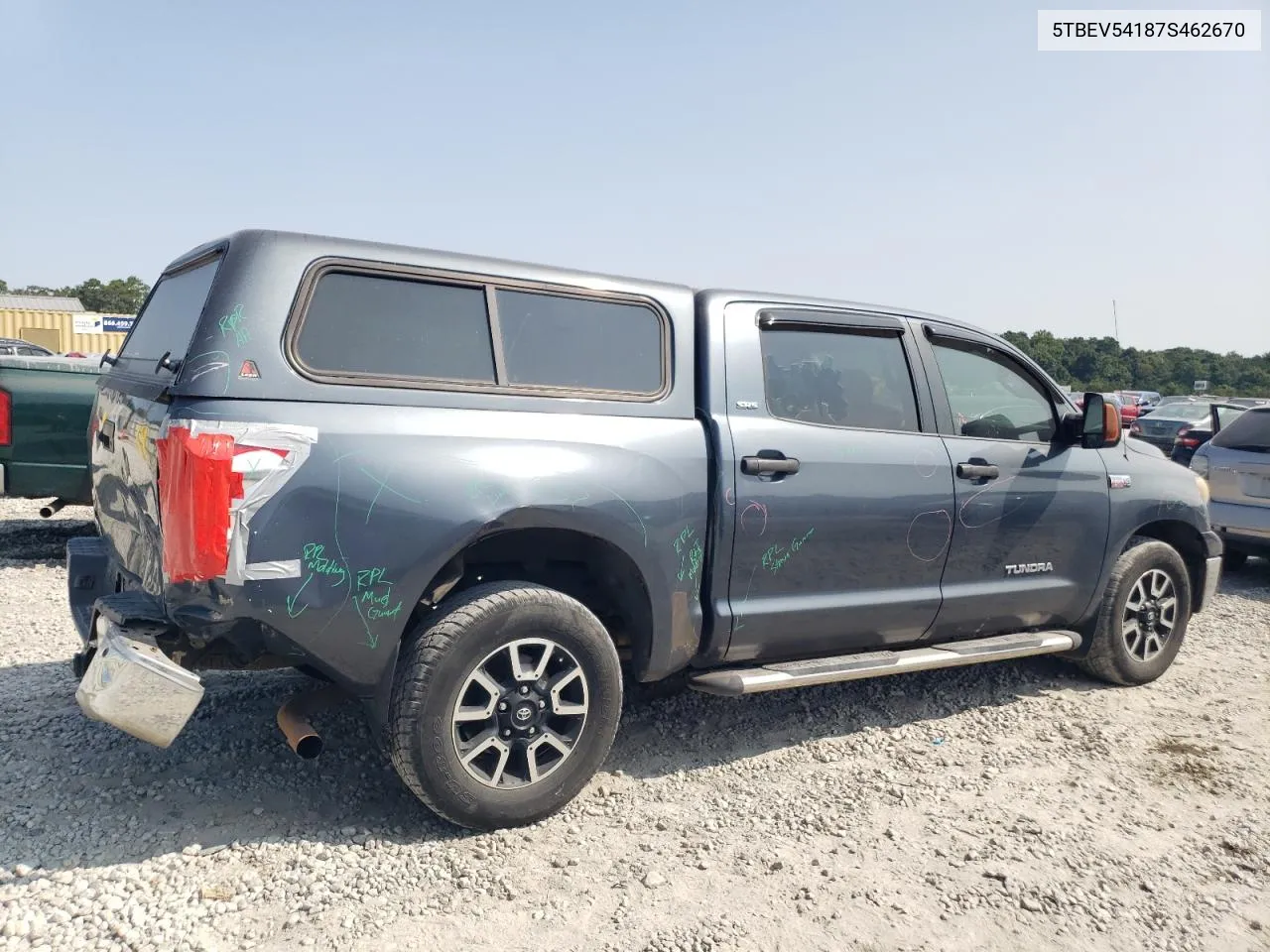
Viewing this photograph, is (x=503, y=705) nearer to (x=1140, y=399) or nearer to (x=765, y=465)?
(x=765, y=465)

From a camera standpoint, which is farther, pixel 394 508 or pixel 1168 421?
pixel 1168 421

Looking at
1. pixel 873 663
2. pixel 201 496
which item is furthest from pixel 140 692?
pixel 873 663

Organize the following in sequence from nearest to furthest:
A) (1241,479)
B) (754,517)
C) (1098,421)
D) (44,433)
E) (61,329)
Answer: (754,517)
(1098,421)
(44,433)
(1241,479)
(61,329)

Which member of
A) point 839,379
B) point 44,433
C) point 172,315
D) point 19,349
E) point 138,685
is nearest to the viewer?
point 138,685

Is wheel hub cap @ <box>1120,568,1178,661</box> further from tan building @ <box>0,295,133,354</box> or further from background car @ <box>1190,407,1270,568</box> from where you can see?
tan building @ <box>0,295,133,354</box>

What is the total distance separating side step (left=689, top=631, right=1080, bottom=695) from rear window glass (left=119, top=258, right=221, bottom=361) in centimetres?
227

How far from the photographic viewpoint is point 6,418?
698cm

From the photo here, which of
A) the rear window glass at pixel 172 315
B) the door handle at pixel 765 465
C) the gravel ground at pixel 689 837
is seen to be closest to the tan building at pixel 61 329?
the rear window glass at pixel 172 315

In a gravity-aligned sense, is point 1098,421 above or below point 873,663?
above

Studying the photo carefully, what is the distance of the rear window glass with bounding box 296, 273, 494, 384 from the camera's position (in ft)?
10.5

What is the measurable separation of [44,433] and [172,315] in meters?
4.13

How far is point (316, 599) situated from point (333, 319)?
35.2 inches

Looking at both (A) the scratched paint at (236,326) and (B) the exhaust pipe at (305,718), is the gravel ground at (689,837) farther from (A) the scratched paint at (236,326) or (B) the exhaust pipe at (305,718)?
(A) the scratched paint at (236,326)

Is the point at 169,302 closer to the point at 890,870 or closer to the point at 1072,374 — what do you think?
the point at 890,870
